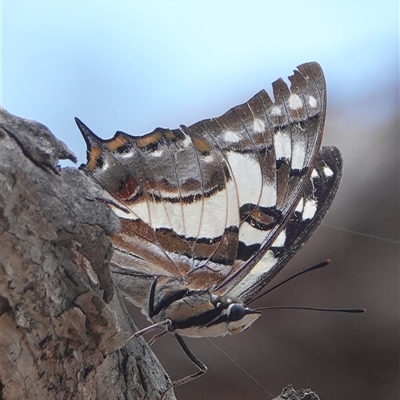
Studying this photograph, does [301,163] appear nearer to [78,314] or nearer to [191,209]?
[191,209]

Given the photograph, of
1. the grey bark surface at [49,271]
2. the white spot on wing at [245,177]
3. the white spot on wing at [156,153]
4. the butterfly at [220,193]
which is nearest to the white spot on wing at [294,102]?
the butterfly at [220,193]

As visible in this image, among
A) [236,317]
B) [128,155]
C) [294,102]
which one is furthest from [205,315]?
[294,102]

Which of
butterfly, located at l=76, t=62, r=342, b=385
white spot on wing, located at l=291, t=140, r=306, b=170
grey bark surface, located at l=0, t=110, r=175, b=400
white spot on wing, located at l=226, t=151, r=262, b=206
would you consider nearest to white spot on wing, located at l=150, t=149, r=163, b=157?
butterfly, located at l=76, t=62, r=342, b=385

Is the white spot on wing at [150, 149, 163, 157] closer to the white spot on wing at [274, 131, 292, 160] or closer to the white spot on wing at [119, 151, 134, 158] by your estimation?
the white spot on wing at [119, 151, 134, 158]

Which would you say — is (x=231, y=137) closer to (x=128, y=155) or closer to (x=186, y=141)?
(x=186, y=141)

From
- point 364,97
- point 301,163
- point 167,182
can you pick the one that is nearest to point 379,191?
point 364,97

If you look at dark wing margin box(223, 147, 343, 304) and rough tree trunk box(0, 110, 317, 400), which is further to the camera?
dark wing margin box(223, 147, 343, 304)

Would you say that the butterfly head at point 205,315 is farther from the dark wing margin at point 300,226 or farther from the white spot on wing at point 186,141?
the white spot on wing at point 186,141
